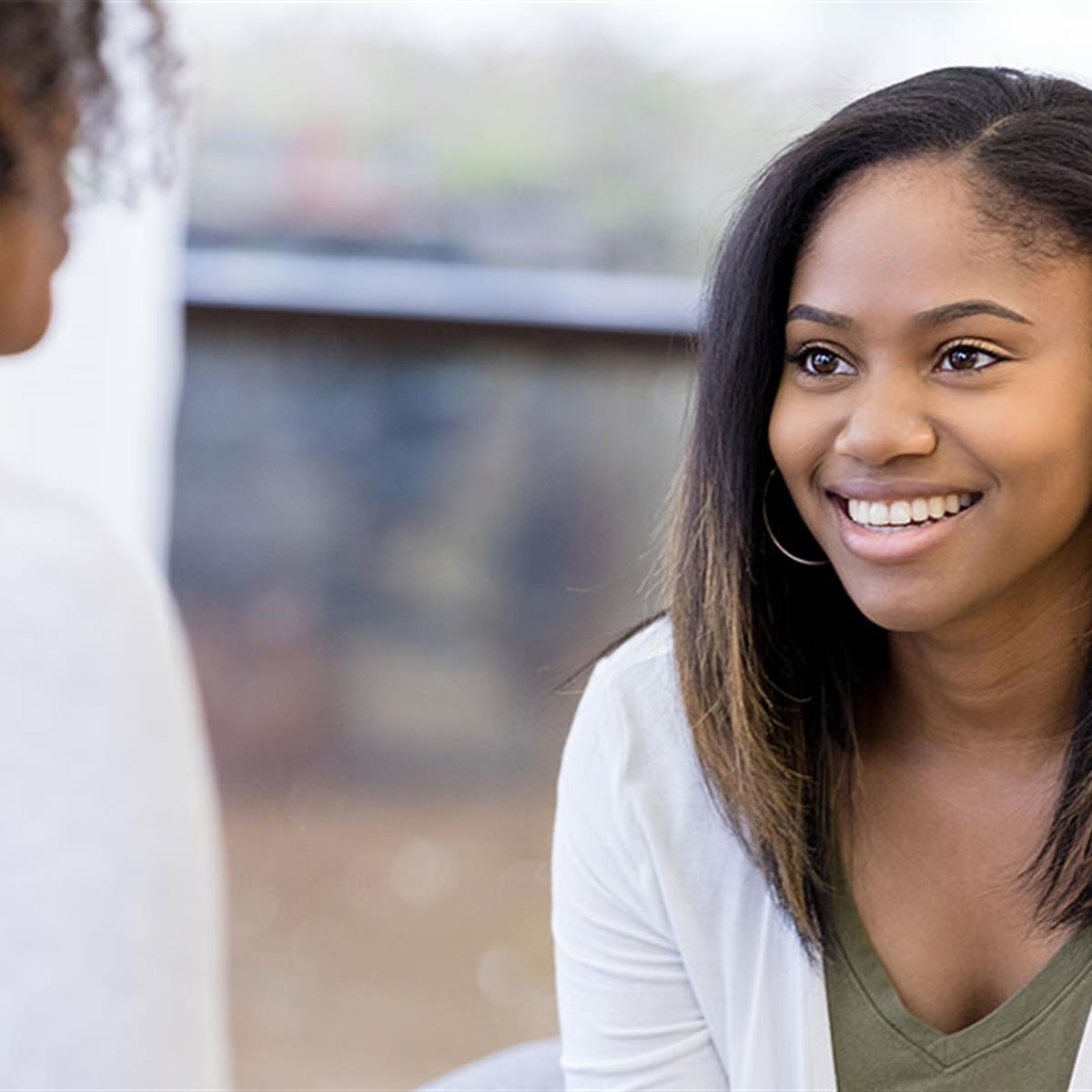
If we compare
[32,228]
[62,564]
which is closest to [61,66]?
[32,228]

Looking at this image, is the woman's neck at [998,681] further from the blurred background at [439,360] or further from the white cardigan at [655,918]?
the blurred background at [439,360]

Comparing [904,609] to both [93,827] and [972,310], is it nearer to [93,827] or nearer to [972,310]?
[972,310]

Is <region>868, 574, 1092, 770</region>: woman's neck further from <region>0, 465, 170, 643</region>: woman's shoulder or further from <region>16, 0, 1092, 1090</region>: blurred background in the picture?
<region>16, 0, 1092, 1090</region>: blurred background

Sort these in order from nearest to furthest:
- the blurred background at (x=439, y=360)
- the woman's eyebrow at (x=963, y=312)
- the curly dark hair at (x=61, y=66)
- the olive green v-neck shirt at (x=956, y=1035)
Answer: the curly dark hair at (x=61, y=66) → the woman's eyebrow at (x=963, y=312) → the olive green v-neck shirt at (x=956, y=1035) → the blurred background at (x=439, y=360)

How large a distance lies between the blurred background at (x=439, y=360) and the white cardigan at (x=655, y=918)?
1.87 metres

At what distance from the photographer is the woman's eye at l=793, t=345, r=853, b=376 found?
129 centimetres

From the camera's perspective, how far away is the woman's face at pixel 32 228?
0.90 meters

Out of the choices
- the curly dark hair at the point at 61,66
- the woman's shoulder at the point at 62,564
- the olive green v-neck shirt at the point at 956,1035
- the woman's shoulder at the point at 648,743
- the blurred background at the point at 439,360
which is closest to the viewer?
the curly dark hair at the point at 61,66

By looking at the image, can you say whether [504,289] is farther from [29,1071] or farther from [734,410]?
[29,1071]

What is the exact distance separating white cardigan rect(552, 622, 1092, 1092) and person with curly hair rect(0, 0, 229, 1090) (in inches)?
18.7

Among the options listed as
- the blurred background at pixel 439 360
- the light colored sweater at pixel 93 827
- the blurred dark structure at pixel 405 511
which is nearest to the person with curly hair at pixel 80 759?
the light colored sweater at pixel 93 827

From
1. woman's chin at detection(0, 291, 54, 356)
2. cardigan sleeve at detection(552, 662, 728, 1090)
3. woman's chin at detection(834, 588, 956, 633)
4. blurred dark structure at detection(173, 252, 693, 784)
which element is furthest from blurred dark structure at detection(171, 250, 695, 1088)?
woman's chin at detection(0, 291, 54, 356)

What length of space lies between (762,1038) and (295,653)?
7.38 ft

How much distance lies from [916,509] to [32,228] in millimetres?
579
